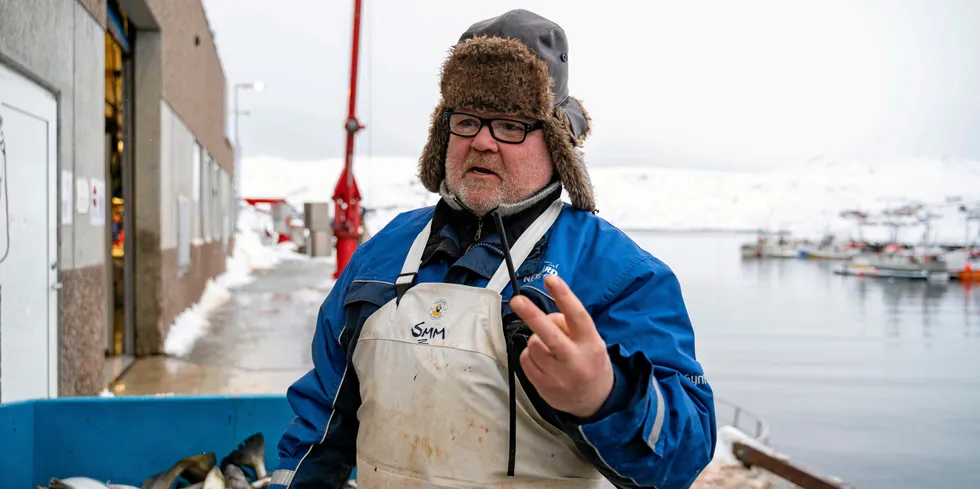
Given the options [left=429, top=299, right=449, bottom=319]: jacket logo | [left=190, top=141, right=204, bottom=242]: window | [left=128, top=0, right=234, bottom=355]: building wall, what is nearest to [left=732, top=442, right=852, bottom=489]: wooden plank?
[left=429, top=299, right=449, bottom=319]: jacket logo

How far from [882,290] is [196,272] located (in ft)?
182

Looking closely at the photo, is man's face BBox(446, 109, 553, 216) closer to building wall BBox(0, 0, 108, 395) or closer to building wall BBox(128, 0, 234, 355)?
building wall BBox(0, 0, 108, 395)

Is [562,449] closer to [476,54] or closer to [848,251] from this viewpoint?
[476,54]

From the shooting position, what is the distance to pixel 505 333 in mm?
1812

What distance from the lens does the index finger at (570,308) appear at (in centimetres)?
136

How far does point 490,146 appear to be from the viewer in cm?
204

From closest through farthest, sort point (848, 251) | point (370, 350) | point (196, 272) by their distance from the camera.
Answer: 1. point (370, 350)
2. point (196, 272)
3. point (848, 251)

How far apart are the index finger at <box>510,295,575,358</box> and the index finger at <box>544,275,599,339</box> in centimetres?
2

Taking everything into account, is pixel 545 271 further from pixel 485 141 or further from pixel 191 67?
pixel 191 67

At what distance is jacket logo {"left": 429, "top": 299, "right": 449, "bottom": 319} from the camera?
1.85m

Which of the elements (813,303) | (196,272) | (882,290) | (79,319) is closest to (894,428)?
(196,272)

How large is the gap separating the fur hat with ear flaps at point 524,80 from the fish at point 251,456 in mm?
1925

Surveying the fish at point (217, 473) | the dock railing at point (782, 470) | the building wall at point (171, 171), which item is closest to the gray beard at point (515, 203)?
the fish at point (217, 473)

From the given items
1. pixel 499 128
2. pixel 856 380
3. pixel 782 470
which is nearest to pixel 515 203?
pixel 499 128
